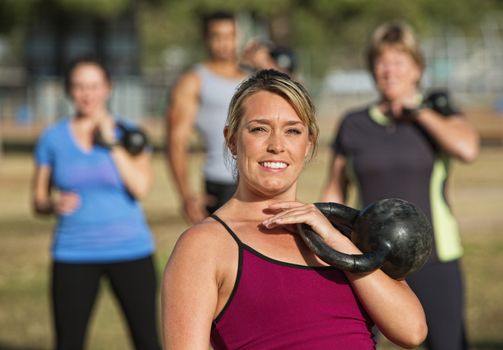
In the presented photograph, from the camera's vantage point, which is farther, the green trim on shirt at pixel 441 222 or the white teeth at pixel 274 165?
the green trim on shirt at pixel 441 222

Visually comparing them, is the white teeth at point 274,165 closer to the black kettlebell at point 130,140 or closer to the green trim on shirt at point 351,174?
the green trim on shirt at point 351,174

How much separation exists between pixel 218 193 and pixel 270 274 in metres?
4.20

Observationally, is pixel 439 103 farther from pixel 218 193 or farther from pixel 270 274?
pixel 270 274

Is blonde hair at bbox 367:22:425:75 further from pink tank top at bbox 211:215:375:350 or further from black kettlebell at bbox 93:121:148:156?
pink tank top at bbox 211:215:375:350

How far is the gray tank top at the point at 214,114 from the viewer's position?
23.6ft

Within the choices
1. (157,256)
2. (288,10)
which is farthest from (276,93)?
(288,10)

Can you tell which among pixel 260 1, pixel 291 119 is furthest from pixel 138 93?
pixel 291 119

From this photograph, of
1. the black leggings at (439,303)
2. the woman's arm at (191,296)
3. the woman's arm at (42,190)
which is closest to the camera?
the woman's arm at (191,296)

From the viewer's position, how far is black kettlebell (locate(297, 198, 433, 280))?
297 cm

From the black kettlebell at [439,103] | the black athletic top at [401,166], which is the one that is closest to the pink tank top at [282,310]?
the black athletic top at [401,166]

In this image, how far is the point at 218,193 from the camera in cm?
718

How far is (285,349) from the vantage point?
2961mm

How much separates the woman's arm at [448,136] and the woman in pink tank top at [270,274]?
8.67 feet

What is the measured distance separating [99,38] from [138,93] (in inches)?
130
